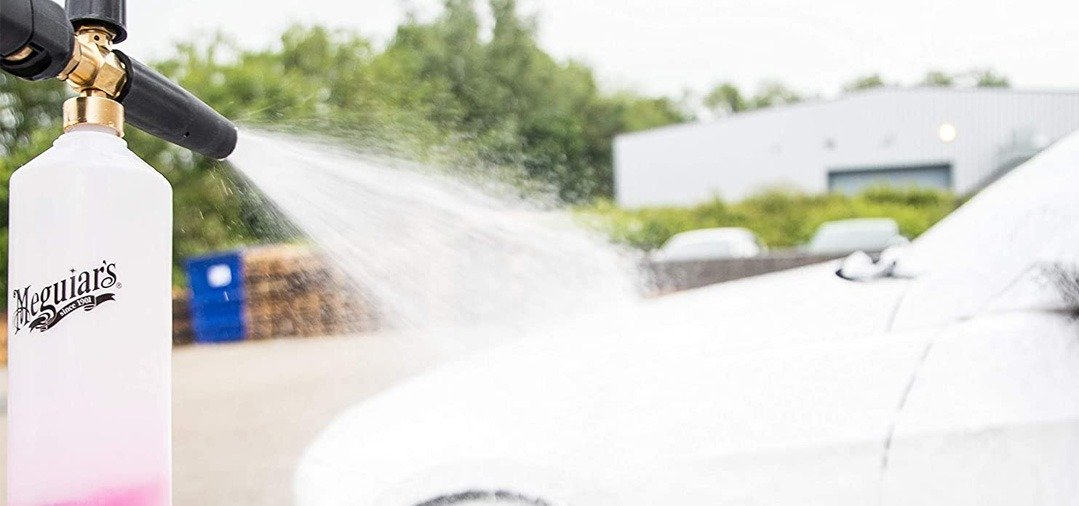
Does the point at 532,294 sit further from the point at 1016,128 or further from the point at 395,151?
the point at 1016,128

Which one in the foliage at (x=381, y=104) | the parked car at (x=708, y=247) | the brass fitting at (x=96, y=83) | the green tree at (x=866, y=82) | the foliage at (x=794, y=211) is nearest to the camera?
the brass fitting at (x=96, y=83)

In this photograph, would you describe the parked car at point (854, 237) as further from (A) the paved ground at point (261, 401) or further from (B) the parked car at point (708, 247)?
(A) the paved ground at point (261, 401)

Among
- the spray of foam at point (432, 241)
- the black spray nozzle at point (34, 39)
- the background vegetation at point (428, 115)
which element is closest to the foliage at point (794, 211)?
the background vegetation at point (428, 115)

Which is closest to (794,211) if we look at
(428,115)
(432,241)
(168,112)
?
(432,241)

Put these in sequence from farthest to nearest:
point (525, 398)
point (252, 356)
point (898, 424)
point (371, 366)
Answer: point (252, 356) → point (371, 366) → point (525, 398) → point (898, 424)

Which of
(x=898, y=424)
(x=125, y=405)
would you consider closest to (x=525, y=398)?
(x=898, y=424)

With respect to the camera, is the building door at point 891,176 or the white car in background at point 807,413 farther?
the building door at point 891,176

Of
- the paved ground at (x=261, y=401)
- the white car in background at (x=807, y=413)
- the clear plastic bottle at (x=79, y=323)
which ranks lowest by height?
the paved ground at (x=261, y=401)

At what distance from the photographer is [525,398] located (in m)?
1.61

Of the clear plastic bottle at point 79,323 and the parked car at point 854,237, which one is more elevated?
the clear plastic bottle at point 79,323

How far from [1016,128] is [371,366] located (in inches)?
956

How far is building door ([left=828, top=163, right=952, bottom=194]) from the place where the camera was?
27844 mm

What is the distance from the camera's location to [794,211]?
24062 mm

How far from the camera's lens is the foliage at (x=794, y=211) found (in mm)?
22828
